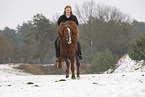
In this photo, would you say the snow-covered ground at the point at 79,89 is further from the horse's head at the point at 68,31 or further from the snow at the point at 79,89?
the horse's head at the point at 68,31

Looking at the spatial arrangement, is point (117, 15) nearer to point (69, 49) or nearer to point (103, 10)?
point (103, 10)

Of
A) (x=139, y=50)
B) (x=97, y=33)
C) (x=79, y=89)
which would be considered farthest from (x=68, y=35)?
(x=97, y=33)

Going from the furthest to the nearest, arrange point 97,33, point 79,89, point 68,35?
point 97,33
point 68,35
point 79,89

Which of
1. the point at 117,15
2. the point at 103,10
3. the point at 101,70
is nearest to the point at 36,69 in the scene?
the point at 101,70

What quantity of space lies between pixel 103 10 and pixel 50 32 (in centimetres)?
1458

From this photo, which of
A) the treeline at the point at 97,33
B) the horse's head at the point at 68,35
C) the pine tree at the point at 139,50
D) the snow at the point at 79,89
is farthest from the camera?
the treeline at the point at 97,33

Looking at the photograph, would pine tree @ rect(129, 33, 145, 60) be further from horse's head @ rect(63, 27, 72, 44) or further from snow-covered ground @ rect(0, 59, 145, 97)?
horse's head @ rect(63, 27, 72, 44)

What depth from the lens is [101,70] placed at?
92.3 ft

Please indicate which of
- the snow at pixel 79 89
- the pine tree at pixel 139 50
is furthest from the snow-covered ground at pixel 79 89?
the pine tree at pixel 139 50

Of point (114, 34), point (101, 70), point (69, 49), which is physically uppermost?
point (114, 34)

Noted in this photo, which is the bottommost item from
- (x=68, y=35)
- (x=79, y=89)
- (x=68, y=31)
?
(x=79, y=89)

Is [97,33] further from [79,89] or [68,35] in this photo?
[79,89]

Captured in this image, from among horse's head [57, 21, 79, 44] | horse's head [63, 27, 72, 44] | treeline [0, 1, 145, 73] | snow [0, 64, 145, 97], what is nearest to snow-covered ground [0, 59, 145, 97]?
snow [0, 64, 145, 97]

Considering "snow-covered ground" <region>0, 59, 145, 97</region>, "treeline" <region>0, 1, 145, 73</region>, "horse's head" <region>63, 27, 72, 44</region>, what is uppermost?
"treeline" <region>0, 1, 145, 73</region>
